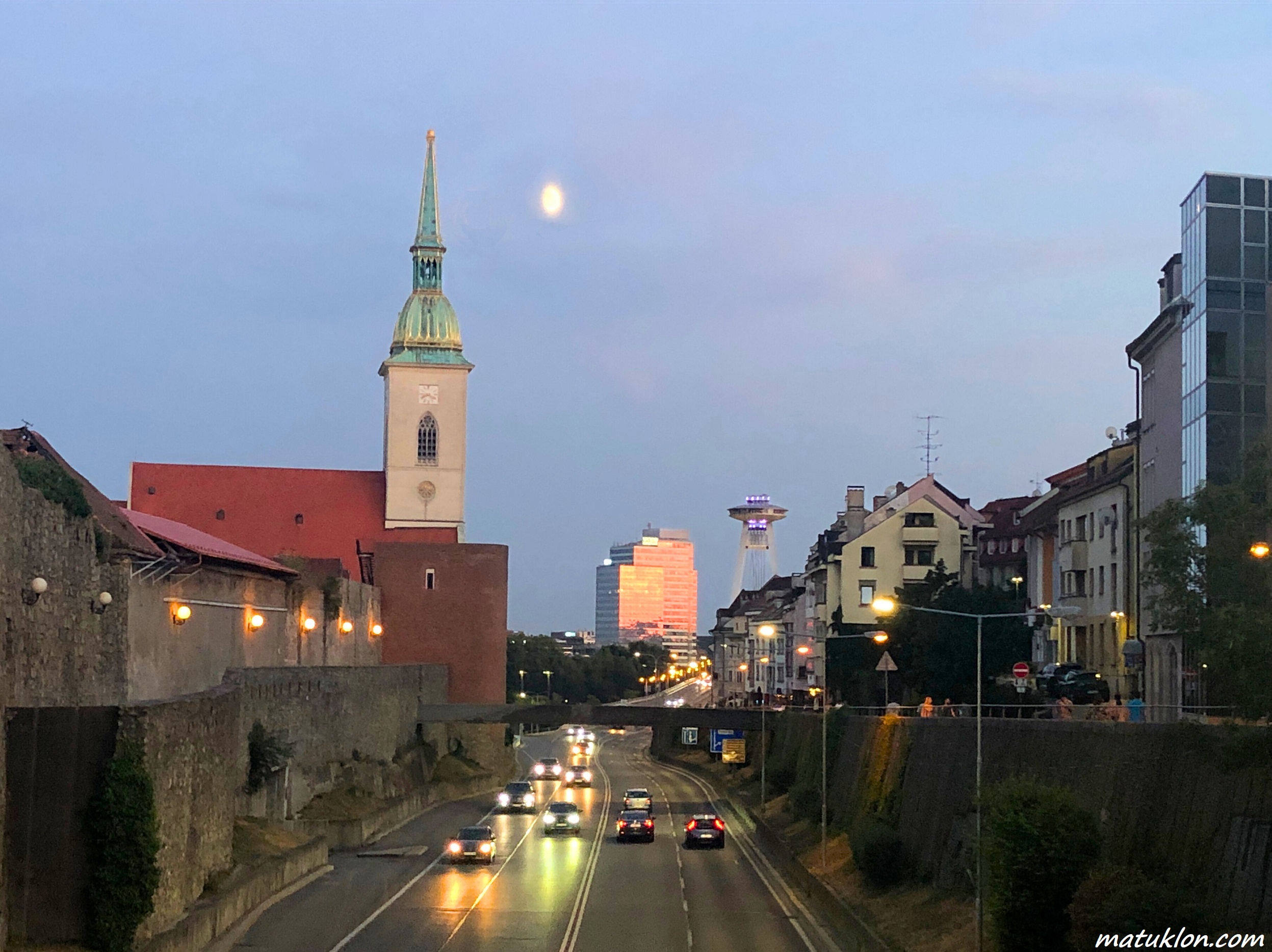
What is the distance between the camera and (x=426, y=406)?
403ft

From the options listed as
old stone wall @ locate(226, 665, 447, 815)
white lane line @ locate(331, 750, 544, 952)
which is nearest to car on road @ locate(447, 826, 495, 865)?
white lane line @ locate(331, 750, 544, 952)

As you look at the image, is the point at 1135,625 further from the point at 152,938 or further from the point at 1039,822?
the point at 152,938

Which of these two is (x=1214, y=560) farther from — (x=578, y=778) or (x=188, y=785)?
(x=578, y=778)

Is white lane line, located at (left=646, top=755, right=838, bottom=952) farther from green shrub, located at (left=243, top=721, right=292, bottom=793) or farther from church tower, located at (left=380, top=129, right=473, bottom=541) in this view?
church tower, located at (left=380, top=129, right=473, bottom=541)

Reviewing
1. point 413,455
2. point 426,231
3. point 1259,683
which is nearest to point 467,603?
point 413,455

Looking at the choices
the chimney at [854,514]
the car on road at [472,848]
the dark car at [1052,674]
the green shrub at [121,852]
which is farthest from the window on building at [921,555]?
the green shrub at [121,852]

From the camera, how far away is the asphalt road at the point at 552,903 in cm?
3600

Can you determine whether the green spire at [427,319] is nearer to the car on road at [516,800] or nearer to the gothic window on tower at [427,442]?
the gothic window on tower at [427,442]

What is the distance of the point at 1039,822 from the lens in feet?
86.3

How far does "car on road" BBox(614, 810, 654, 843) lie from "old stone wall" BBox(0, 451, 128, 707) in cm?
2486

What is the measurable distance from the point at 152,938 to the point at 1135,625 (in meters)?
39.8

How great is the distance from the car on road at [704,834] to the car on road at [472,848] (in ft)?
24.6

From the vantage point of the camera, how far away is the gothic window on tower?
120125mm

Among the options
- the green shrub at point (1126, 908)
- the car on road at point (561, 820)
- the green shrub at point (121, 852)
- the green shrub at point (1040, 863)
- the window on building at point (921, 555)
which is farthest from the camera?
the window on building at point (921, 555)
